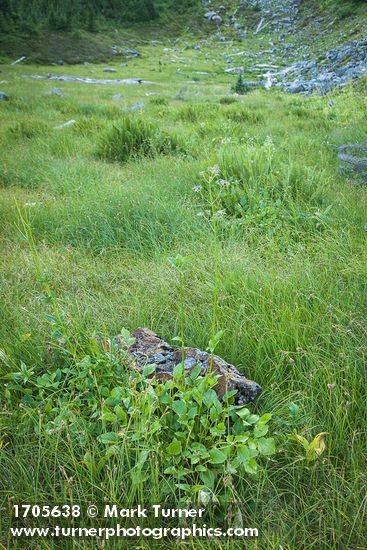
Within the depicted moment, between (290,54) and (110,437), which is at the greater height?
(290,54)

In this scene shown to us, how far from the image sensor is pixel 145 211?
3.97 meters

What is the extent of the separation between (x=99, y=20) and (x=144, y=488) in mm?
59198

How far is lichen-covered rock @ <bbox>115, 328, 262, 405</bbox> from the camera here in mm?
1782

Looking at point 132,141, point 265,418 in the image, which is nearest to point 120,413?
point 265,418

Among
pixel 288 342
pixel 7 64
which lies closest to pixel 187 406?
pixel 288 342

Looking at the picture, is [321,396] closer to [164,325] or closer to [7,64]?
[164,325]

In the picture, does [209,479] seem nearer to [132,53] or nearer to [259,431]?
[259,431]

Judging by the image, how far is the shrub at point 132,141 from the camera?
253 inches

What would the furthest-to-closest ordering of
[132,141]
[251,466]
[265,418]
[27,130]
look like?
[27,130]
[132,141]
[265,418]
[251,466]

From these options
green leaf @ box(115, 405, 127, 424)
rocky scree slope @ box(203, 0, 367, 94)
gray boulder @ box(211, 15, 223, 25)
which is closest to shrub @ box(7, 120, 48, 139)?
green leaf @ box(115, 405, 127, 424)

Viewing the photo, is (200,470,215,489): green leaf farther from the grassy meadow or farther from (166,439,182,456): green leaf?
(166,439,182,456): green leaf

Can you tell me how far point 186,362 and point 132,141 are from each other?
530 centimetres

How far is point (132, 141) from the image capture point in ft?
21.2

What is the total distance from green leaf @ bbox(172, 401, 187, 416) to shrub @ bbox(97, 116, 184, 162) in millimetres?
5392
